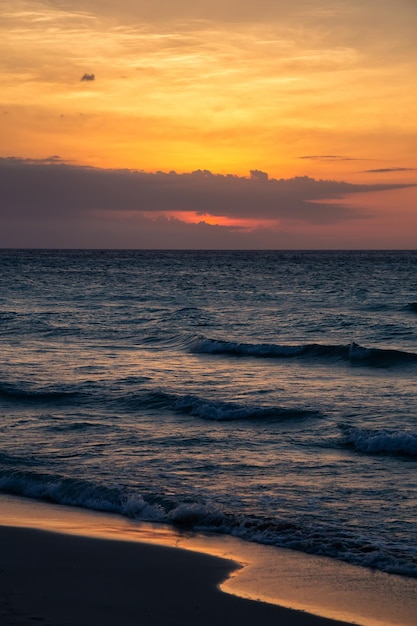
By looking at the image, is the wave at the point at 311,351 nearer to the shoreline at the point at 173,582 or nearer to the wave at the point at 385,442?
the wave at the point at 385,442

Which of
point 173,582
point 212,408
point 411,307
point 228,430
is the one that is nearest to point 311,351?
point 212,408

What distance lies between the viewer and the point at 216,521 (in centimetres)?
1050

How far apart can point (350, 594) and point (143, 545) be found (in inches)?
106

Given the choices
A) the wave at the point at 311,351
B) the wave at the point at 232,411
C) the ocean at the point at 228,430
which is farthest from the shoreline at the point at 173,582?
the wave at the point at 311,351

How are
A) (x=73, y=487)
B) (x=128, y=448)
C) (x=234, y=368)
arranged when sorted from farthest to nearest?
(x=234, y=368), (x=128, y=448), (x=73, y=487)

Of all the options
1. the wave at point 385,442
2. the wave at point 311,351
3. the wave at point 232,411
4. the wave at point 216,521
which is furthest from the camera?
the wave at point 311,351

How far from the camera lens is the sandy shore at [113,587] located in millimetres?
7395

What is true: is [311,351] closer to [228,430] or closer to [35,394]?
[35,394]

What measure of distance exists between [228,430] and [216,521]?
17.3 feet

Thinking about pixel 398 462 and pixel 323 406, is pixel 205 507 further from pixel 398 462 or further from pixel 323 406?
pixel 323 406

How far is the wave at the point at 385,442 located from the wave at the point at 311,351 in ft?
34.3

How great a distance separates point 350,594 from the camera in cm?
820

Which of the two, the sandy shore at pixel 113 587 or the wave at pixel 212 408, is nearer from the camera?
the sandy shore at pixel 113 587

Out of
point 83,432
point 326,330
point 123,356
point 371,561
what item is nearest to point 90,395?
point 83,432
